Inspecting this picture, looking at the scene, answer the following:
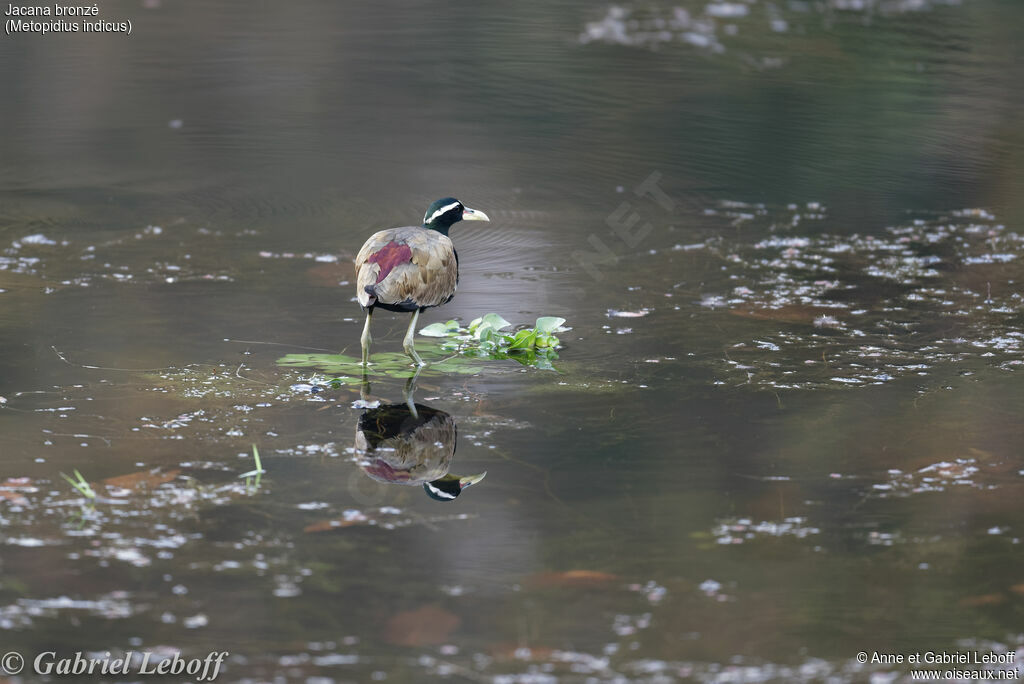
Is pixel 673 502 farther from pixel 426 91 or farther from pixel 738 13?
pixel 738 13

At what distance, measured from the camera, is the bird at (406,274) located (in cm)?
620

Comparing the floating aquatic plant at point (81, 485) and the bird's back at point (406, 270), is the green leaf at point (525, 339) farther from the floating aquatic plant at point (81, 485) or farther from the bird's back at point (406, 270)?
the floating aquatic plant at point (81, 485)

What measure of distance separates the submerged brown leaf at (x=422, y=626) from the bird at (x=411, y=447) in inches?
32.7

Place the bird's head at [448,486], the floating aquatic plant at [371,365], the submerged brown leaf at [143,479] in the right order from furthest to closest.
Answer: the floating aquatic plant at [371,365] < the bird's head at [448,486] < the submerged brown leaf at [143,479]

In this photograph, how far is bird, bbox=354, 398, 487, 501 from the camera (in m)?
4.96

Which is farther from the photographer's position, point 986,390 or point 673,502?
point 986,390

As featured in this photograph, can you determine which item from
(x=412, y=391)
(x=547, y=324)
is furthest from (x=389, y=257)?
(x=547, y=324)

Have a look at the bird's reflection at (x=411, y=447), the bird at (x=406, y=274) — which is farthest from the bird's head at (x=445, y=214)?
the bird's reflection at (x=411, y=447)

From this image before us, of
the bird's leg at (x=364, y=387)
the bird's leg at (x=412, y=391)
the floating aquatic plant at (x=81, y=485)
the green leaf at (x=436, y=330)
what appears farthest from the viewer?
the green leaf at (x=436, y=330)

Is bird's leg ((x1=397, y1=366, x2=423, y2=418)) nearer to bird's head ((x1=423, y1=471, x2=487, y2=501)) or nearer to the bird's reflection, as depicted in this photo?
the bird's reflection

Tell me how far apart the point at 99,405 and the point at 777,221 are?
16.6 ft

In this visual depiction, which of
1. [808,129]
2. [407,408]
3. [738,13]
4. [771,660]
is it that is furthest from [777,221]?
[738,13]

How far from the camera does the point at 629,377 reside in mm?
6176

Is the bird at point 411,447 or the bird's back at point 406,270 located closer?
the bird at point 411,447
